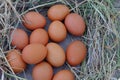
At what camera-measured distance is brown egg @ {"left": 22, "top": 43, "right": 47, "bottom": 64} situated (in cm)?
114

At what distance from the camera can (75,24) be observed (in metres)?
1.22

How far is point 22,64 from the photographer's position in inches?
46.0

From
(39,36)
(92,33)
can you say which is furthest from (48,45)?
(92,33)

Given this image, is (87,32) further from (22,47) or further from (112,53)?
(22,47)

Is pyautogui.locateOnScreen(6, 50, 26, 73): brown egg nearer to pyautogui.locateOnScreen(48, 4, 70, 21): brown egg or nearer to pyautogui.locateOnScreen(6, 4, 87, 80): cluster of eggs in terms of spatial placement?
pyautogui.locateOnScreen(6, 4, 87, 80): cluster of eggs

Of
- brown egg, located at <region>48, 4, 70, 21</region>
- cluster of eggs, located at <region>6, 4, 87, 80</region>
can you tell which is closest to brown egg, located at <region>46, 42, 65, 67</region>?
cluster of eggs, located at <region>6, 4, 87, 80</region>

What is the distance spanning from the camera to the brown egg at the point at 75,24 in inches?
48.0

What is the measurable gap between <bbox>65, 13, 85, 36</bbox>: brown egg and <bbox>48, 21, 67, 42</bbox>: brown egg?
0.02m

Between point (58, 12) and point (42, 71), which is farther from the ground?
point (58, 12)

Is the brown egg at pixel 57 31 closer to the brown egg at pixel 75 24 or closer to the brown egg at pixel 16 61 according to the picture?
the brown egg at pixel 75 24

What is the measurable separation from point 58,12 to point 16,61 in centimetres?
25

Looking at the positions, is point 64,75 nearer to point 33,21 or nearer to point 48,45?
point 48,45

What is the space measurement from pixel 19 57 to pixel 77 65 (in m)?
0.22

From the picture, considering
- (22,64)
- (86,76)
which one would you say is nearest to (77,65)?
(86,76)
